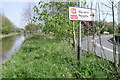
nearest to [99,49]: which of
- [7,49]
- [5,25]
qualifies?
[7,49]

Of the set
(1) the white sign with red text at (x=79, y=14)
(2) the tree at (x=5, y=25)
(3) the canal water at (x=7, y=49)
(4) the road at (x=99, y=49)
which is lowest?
(3) the canal water at (x=7, y=49)

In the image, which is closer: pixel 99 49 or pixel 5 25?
pixel 99 49

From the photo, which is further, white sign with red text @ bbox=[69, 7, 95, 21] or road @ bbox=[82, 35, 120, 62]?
white sign with red text @ bbox=[69, 7, 95, 21]

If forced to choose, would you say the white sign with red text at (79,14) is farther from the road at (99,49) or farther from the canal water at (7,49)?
the canal water at (7,49)

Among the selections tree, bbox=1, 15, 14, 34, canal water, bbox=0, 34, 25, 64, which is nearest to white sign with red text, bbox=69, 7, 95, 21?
canal water, bbox=0, 34, 25, 64

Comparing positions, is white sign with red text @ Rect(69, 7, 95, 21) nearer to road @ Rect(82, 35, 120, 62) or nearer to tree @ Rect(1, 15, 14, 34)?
road @ Rect(82, 35, 120, 62)

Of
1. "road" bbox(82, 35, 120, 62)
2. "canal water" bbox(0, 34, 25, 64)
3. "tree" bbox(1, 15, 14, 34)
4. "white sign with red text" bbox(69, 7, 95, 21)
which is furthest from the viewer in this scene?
"tree" bbox(1, 15, 14, 34)

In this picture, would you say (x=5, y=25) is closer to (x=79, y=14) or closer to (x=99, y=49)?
(x=99, y=49)

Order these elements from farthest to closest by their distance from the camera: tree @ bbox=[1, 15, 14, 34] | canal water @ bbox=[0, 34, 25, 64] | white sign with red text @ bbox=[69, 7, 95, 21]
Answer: tree @ bbox=[1, 15, 14, 34]
canal water @ bbox=[0, 34, 25, 64]
white sign with red text @ bbox=[69, 7, 95, 21]

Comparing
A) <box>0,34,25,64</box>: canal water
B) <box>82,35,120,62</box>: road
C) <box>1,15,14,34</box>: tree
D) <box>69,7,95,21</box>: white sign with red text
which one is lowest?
<box>0,34,25,64</box>: canal water

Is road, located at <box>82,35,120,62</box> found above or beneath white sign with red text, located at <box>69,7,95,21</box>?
beneath

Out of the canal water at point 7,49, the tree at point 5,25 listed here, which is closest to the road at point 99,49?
the canal water at point 7,49

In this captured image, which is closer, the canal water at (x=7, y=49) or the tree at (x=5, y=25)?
the canal water at (x=7, y=49)

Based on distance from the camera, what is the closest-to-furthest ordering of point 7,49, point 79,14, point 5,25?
point 79,14, point 7,49, point 5,25
